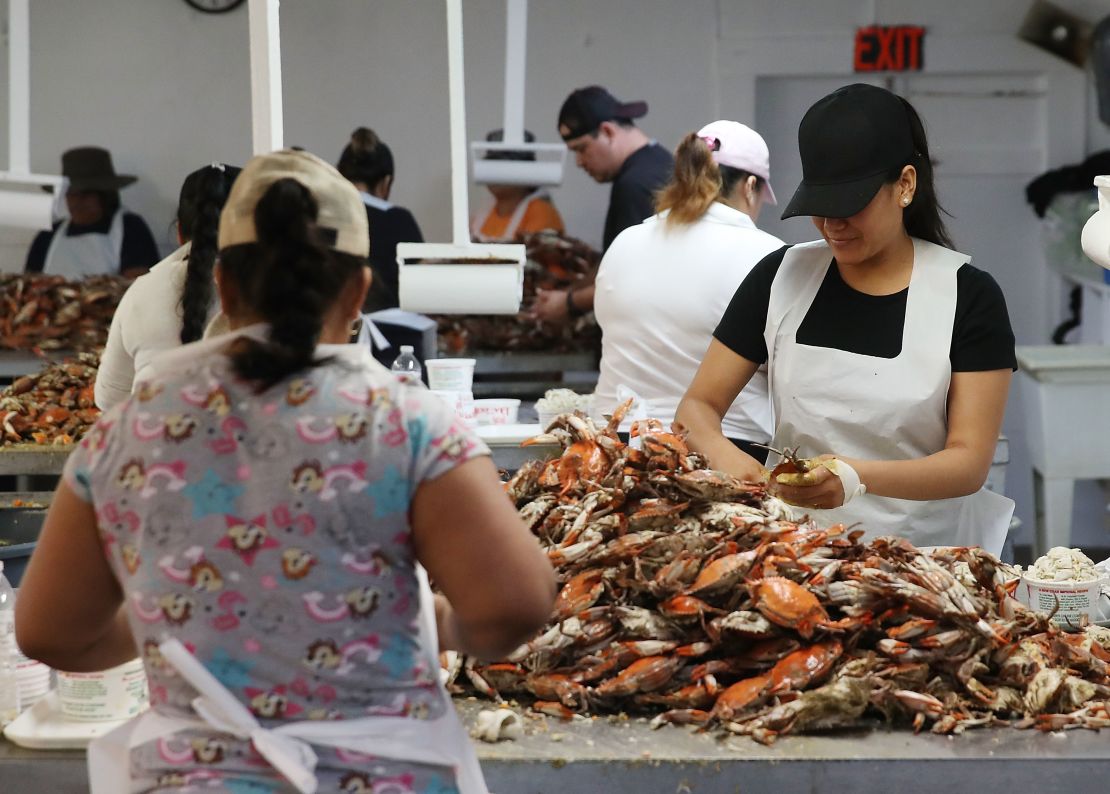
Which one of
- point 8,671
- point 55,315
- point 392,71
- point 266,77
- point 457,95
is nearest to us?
point 8,671

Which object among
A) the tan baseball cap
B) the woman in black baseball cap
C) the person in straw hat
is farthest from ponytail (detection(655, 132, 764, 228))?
the person in straw hat

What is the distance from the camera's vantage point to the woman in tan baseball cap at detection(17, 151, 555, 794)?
55.2 inches

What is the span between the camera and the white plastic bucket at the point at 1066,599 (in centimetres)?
257

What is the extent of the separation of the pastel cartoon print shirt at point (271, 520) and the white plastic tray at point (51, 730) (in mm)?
699

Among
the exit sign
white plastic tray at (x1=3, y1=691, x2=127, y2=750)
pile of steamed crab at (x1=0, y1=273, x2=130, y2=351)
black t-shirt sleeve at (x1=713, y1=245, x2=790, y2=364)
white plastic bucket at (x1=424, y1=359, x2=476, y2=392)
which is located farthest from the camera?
the exit sign

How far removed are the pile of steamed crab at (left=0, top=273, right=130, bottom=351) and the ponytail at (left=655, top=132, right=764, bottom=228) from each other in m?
3.43

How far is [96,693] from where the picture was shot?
210 cm

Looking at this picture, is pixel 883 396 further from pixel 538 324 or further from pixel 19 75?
pixel 538 324

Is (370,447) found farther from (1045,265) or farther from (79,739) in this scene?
(1045,265)

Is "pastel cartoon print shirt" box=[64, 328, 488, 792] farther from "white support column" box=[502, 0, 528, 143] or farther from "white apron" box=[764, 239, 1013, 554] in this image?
"white support column" box=[502, 0, 528, 143]

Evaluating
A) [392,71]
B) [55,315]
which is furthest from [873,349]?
[392,71]

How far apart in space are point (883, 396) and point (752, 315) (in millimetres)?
388

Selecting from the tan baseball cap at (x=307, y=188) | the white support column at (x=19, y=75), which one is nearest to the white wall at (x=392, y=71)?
the white support column at (x=19, y=75)

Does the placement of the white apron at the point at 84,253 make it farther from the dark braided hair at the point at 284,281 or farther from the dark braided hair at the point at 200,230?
the dark braided hair at the point at 284,281
